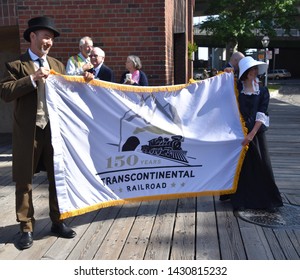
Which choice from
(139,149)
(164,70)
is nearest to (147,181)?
(139,149)

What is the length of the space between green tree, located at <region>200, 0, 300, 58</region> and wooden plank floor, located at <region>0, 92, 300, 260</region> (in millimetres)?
31795

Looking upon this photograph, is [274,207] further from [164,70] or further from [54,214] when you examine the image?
[164,70]

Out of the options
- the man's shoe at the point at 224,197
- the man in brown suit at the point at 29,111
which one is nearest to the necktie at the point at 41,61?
the man in brown suit at the point at 29,111

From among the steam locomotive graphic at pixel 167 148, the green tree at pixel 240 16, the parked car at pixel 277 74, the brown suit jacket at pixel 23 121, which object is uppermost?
the green tree at pixel 240 16

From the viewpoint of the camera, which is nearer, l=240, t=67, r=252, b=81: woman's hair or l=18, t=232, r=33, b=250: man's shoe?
l=18, t=232, r=33, b=250: man's shoe

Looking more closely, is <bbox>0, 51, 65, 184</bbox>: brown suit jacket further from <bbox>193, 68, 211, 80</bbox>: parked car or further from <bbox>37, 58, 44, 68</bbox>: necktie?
<bbox>193, 68, 211, 80</bbox>: parked car

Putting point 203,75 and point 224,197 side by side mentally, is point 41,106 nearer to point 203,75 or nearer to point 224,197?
point 224,197

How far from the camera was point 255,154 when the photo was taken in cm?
450

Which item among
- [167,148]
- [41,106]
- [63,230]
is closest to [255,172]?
[167,148]

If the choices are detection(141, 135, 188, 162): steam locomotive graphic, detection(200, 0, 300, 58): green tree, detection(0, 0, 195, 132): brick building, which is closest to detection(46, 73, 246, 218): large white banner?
detection(141, 135, 188, 162): steam locomotive graphic

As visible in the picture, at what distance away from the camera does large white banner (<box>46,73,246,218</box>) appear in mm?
3834

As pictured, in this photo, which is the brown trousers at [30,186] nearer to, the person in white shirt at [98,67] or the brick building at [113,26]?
the person in white shirt at [98,67]

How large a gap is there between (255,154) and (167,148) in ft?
3.36

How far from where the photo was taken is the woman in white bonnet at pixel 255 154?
4.40 meters
